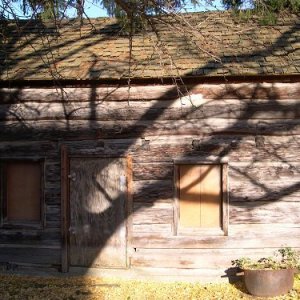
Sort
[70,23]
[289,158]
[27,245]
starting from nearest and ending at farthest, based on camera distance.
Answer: [289,158] < [27,245] < [70,23]

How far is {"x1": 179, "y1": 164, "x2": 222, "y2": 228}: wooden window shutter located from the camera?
8.62m

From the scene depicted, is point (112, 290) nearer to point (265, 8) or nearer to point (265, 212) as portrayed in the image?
point (265, 212)

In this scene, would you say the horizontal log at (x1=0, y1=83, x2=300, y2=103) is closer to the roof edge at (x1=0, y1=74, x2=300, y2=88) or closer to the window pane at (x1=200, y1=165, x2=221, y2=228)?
the roof edge at (x1=0, y1=74, x2=300, y2=88)

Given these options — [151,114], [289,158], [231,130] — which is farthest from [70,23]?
[289,158]

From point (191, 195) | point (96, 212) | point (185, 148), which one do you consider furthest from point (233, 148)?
point (96, 212)

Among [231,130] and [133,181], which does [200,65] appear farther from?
[133,181]

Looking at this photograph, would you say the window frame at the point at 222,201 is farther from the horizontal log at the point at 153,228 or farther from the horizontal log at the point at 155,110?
the horizontal log at the point at 155,110

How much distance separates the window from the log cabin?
0.02 meters

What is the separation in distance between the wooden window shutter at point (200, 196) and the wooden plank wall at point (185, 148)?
214 millimetres

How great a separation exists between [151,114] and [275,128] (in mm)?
1995

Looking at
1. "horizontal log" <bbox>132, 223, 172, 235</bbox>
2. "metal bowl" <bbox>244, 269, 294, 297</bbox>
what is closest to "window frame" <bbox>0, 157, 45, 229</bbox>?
"horizontal log" <bbox>132, 223, 172, 235</bbox>

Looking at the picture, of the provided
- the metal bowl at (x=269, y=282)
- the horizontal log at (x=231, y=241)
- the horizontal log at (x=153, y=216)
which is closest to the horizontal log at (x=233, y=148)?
the horizontal log at (x=153, y=216)

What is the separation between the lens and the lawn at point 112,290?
7895 millimetres

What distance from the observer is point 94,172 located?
8.88 m
